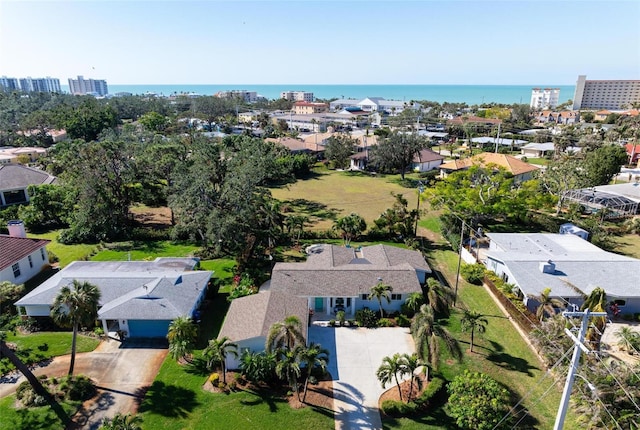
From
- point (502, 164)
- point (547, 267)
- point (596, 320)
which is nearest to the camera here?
point (596, 320)

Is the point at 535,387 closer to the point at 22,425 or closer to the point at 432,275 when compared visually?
the point at 432,275

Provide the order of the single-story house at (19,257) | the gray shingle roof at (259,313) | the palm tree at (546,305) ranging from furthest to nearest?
1. the single-story house at (19,257)
2. the palm tree at (546,305)
3. the gray shingle roof at (259,313)

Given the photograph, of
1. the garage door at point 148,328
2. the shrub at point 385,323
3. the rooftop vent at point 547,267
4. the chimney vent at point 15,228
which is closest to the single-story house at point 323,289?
the shrub at point 385,323

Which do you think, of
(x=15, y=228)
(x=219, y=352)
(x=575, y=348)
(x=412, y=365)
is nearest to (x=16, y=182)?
(x=15, y=228)

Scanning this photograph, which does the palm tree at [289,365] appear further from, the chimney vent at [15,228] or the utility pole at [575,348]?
the chimney vent at [15,228]

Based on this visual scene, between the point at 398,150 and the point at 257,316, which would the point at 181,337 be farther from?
the point at 398,150

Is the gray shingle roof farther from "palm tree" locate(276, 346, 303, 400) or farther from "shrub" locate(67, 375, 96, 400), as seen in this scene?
"shrub" locate(67, 375, 96, 400)

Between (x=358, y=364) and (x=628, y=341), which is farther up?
(x=628, y=341)
